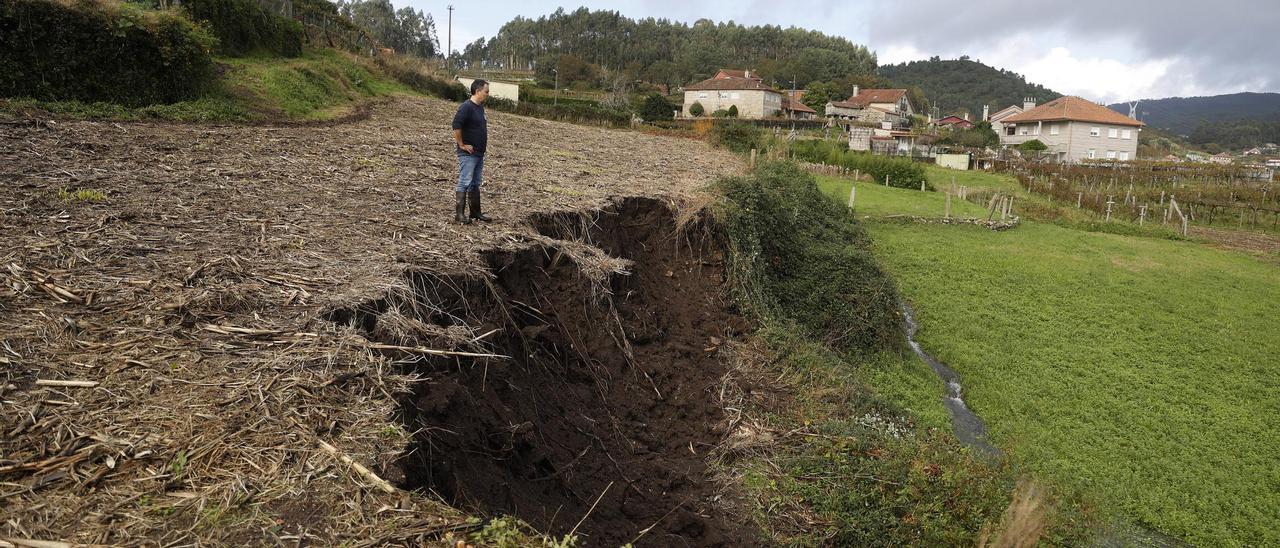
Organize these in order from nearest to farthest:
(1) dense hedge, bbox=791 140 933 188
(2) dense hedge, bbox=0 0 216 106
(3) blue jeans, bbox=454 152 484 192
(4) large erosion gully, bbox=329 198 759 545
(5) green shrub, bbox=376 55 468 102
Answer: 1. (4) large erosion gully, bbox=329 198 759 545
2. (3) blue jeans, bbox=454 152 484 192
3. (2) dense hedge, bbox=0 0 216 106
4. (5) green shrub, bbox=376 55 468 102
5. (1) dense hedge, bbox=791 140 933 188

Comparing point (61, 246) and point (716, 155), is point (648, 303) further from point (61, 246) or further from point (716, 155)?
point (716, 155)

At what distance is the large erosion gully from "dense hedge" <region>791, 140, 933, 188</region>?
2369 cm

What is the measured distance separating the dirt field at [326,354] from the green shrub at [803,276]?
1009mm

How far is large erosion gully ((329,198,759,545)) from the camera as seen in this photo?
4.16 meters

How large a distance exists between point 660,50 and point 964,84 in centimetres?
7136

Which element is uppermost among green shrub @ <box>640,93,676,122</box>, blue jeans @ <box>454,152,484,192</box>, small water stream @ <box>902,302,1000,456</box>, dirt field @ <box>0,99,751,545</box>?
green shrub @ <box>640,93,676,122</box>

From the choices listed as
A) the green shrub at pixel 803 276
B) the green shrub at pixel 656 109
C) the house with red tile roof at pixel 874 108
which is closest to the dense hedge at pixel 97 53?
the green shrub at pixel 803 276

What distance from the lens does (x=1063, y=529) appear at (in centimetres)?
618

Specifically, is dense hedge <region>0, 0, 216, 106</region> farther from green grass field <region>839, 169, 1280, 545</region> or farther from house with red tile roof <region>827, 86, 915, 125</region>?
house with red tile roof <region>827, 86, 915, 125</region>

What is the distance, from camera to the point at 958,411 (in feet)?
31.6

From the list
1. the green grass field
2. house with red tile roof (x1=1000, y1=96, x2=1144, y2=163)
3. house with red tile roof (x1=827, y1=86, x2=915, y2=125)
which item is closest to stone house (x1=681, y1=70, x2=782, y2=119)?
house with red tile roof (x1=827, y1=86, x2=915, y2=125)

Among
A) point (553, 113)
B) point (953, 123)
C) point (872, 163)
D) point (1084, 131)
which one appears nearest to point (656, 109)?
point (872, 163)

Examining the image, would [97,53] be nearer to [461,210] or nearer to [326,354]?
[461,210]

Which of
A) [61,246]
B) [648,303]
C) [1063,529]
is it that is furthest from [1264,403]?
[61,246]
